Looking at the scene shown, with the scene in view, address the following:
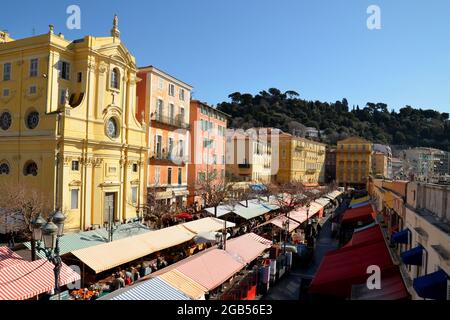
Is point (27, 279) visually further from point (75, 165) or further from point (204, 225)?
point (75, 165)

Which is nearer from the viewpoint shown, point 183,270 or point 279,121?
point 183,270

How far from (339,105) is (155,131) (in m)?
150

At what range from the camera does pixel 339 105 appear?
17525 cm

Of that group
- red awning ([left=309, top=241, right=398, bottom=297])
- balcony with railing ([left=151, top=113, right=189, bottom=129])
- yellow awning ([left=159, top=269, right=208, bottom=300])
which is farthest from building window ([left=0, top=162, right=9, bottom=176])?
red awning ([left=309, top=241, right=398, bottom=297])

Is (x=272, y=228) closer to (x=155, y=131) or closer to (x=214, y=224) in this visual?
(x=214, y=224)

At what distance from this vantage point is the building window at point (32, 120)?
91.4 feet

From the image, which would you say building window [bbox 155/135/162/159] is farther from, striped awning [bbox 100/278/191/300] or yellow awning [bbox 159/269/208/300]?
striped awning [bbox 100/278/191/300]

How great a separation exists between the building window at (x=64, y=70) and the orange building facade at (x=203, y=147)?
728 inches

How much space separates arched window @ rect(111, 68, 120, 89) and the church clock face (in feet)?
8.90

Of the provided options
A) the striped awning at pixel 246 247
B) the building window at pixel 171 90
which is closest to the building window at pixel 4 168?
the building window at pixel 171 90

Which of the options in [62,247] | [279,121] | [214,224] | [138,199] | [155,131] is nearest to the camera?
[62,247]

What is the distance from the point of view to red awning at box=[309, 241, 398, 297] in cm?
1337

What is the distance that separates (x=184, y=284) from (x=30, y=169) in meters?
19.6
